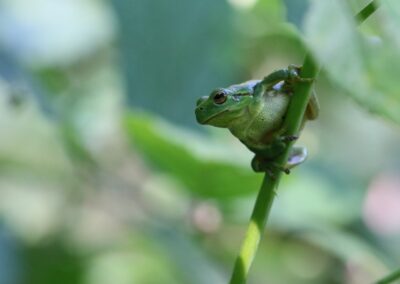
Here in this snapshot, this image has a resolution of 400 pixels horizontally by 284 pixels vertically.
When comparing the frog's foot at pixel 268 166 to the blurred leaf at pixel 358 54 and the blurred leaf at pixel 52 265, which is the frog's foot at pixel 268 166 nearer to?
the blurred leaf at pixel 358 54

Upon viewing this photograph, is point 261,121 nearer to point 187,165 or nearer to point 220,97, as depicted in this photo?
point 220,97

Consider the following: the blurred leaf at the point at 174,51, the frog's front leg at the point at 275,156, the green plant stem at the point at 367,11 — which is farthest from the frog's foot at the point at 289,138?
Answer: the blurred leaf at the point at 174,51

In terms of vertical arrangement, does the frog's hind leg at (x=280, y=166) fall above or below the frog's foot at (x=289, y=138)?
above

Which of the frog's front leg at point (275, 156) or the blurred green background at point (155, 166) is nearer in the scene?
the frog's front leg at point (275, 156)

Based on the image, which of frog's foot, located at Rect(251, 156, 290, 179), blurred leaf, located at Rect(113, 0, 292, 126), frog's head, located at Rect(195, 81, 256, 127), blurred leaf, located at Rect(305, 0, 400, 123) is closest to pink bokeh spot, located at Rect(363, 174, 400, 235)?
blurred leaf, located at Rect(113, 0, 292, 126)

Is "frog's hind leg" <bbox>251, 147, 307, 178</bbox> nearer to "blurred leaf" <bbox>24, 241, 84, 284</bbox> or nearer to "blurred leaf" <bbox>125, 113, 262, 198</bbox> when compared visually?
"blurred leaf" <bbox>125, 113, 262, 198</bbox>

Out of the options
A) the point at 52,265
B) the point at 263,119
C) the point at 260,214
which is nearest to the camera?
the point at 260,214

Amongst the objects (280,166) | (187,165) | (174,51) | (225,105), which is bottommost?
(280,166)

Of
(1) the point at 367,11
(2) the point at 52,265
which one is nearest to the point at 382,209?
(2) the point at 52,265

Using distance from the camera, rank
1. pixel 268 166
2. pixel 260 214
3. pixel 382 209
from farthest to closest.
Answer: pixel 382 209, pixel 268 166, pixel 260 214
